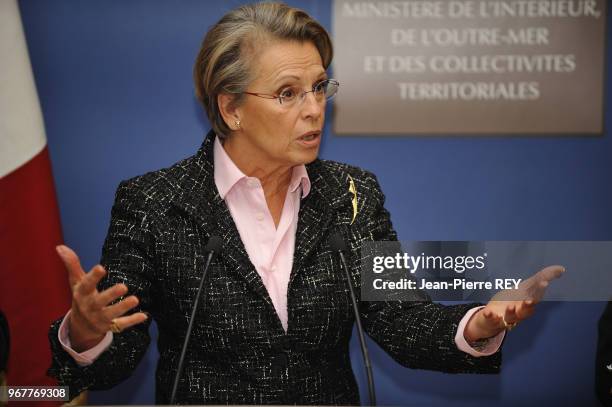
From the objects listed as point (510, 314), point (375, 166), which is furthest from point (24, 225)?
point (510, 314)

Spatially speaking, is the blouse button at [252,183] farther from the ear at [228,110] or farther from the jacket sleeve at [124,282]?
the jacket sleeve at [124,282]

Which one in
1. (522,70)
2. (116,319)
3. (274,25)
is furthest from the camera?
(522,70)

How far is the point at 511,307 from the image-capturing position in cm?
137

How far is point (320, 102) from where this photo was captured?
177 centimetres

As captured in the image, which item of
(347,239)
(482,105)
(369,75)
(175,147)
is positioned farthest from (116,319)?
(482,105)

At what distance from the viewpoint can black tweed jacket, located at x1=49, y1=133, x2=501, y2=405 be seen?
64.7 inches

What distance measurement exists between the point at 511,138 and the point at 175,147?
1230 millimetres

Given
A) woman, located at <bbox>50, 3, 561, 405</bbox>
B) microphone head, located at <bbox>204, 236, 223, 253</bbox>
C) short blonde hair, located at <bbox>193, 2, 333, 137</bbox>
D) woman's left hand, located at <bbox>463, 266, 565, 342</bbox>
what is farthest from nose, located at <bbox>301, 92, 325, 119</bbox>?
woman's left hand, located at <bbox>463, 266, 565, 342</bbox>

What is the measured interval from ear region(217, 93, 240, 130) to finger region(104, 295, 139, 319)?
2.23 ft

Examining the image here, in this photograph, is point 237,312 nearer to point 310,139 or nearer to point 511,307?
point 310,139

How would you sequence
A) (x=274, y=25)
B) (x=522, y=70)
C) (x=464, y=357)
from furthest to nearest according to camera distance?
1. (x=522, y=70)
2. (x=274, y=25)
3. (x=464, y=357)

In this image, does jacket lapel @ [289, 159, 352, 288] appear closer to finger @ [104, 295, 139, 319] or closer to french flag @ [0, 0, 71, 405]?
finger @ [104, 295, 139, 319]

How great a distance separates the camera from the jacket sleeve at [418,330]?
1638 mm

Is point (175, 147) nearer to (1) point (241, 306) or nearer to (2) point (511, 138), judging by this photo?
(1) point (241, 306)
